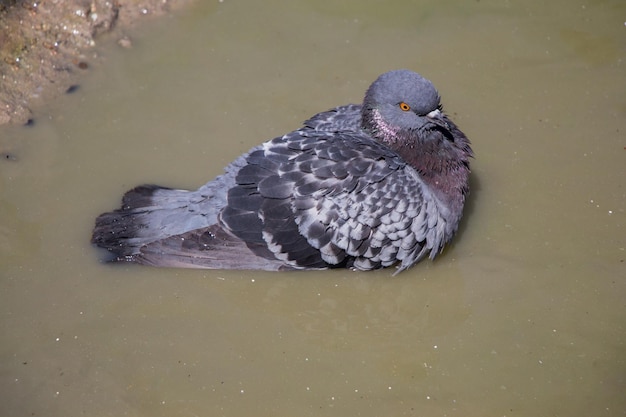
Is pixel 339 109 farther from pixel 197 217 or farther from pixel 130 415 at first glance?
pixel 130 415

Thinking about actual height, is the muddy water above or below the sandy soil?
below

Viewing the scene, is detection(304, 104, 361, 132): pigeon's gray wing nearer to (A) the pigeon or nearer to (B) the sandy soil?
(A) the pigeon

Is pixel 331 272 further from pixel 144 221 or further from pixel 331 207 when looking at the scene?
pixel 144 221

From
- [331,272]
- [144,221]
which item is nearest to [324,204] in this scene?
[331,272]

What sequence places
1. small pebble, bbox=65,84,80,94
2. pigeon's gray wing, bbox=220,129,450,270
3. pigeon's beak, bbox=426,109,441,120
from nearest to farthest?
pigeon's gray wing, bbox=220,129,450,270
pigeon's beak, bbox=426,109,441,120
small pebble, bbox=65,84,80,94

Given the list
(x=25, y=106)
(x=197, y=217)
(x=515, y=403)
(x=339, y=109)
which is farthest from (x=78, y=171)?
(x=515, y=403)

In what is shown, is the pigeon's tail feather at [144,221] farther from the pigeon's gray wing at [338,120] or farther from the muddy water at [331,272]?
the pigeon's gray wing at [338,120]

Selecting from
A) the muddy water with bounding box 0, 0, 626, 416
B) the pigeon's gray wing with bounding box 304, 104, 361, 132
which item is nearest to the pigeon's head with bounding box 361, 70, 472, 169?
the pigeon's gray wing with bounding box 304, 104, 361, 132
